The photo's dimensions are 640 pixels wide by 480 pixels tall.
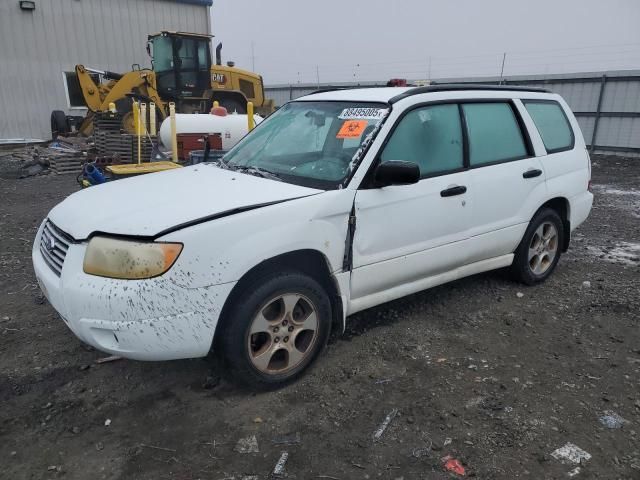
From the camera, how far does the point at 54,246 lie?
2.79 meters

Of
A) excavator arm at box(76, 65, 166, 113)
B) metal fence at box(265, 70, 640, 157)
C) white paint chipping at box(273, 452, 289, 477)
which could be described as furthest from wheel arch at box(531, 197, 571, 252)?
excavator arm at box(76, 65, 166, 113)

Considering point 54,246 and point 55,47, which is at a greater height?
point 55,47

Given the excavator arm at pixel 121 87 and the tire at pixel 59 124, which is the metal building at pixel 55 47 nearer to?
the tire at pixel 59 124

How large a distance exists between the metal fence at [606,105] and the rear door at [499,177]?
1029 cm

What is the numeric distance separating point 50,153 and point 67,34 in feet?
24.4

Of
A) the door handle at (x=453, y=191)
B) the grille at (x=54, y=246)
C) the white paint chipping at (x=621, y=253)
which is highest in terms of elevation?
the door handle at (x=453, y=191)

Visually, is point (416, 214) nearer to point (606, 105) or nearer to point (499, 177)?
point (499, 177)

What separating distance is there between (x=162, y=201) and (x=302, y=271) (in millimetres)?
909

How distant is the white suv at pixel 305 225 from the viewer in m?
2.45

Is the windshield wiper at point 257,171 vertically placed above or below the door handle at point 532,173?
above

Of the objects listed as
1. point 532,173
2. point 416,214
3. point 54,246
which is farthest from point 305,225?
point 532,173

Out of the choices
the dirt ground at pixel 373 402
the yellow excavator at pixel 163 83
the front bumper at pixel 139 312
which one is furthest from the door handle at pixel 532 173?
the yellow excavator at pixel 163 83

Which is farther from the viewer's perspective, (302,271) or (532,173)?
(532,173)

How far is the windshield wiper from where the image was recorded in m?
3.20
